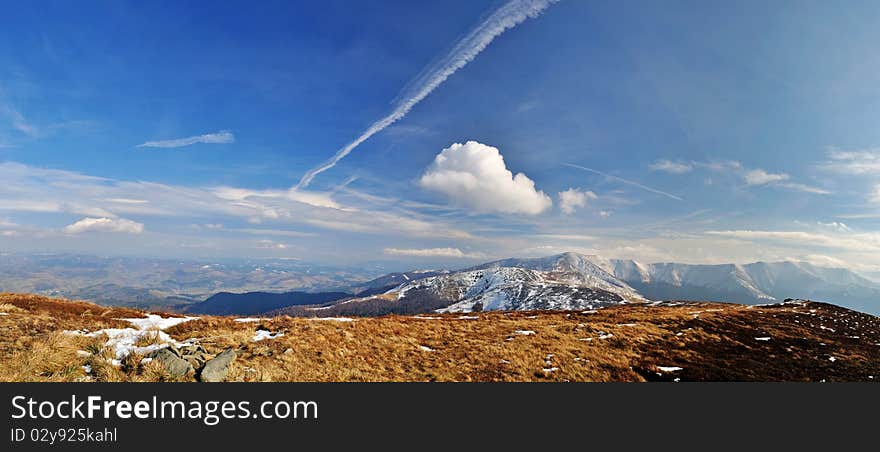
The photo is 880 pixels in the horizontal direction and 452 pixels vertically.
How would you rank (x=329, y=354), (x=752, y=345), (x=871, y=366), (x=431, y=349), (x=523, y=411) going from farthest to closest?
(x=752, y=345)
(x=871, y=366)
(x=431, y=349)
(x=329, y=354)
(x=523, y=411)

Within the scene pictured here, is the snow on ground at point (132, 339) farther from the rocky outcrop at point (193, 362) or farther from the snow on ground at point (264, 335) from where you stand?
the snow on ground at point (264, 335)

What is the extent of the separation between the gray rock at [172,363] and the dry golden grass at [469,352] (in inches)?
11.4

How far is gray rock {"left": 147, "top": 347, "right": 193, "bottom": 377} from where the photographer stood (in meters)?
11.6

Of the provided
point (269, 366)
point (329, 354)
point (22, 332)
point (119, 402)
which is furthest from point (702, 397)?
point (22, 332)

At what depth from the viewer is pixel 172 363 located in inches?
467

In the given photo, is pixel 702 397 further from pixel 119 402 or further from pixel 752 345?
pixel 119 402

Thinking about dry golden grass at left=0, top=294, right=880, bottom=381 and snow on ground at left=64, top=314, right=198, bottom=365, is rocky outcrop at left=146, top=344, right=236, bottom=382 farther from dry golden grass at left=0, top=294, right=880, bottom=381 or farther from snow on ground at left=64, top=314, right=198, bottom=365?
snow on ground at left=64, top=314, right=198, bottom=365

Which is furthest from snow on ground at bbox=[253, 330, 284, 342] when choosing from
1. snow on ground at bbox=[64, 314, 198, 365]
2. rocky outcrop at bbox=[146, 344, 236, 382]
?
rocky outcrop at bbox=[146, 344, 236, 382]

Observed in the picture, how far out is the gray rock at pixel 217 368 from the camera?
11.7 metres

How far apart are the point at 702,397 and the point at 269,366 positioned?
16748 millimetres

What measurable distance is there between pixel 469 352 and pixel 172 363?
13.0m

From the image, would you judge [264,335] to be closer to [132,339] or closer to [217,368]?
[132,339]

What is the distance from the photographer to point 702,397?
12719 mm

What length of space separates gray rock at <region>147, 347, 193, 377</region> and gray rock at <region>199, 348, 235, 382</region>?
554 millimetres
